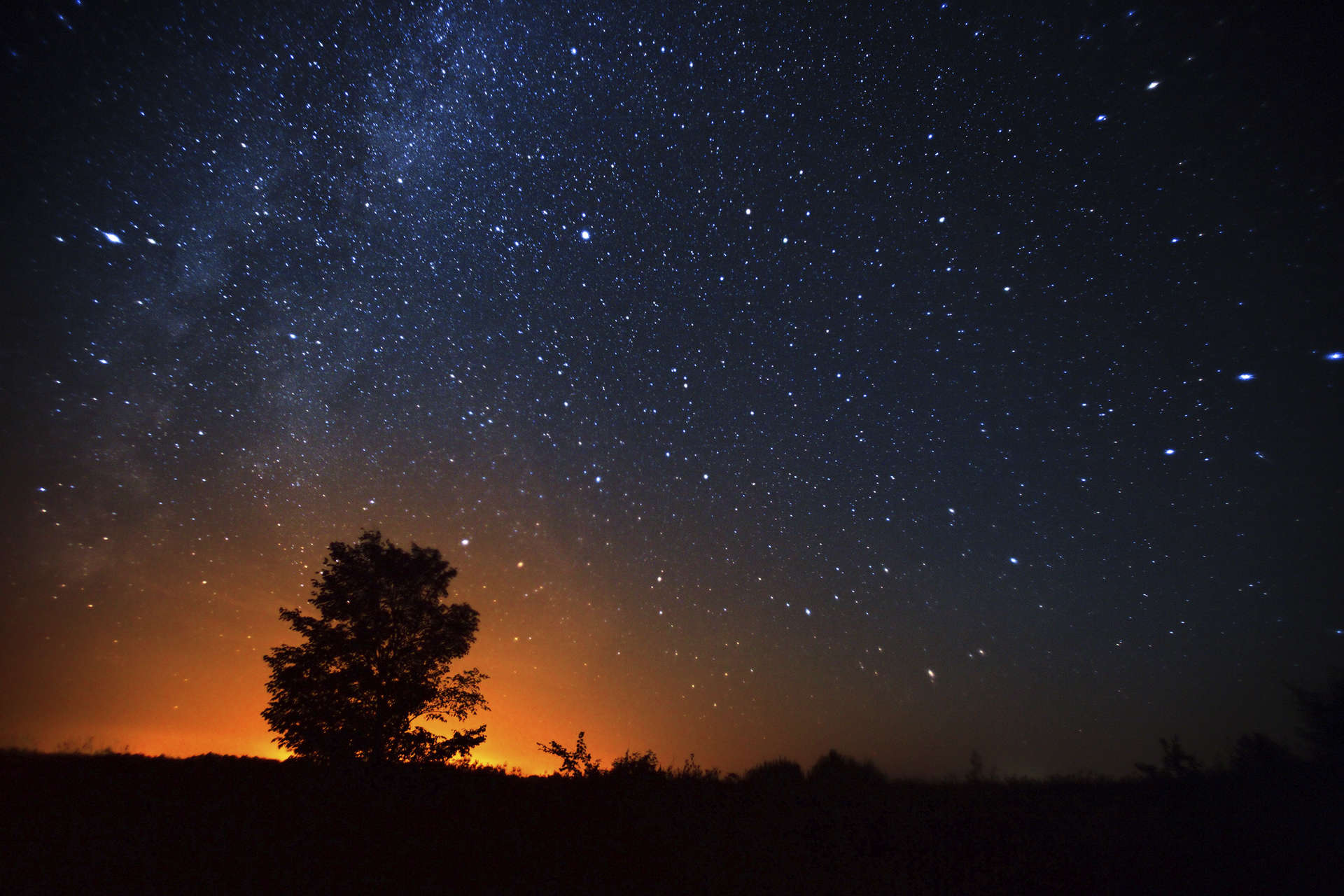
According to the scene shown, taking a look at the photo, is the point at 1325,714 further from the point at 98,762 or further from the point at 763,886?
the point at 98,762

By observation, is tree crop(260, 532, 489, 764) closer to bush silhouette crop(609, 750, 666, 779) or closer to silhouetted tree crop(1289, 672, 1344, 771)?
bush silhouette crop(609, 750, 666, 779)

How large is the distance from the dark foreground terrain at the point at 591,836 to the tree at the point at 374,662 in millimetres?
1780

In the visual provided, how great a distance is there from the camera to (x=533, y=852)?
616 centimetres

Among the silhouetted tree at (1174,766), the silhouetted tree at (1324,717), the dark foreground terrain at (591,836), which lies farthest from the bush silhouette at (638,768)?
the silhouetted tree at (1324,717)

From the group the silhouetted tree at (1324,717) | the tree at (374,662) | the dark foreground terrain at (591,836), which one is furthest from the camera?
the silhouetted tree at (1324,717)

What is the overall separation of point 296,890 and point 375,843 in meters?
1.24

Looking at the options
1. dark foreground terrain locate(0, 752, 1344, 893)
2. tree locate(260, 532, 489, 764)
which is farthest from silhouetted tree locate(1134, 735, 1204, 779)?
tree locate(260, 532, 489, 764)

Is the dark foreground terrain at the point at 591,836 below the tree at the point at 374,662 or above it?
below

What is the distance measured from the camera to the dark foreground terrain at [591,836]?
5453 millimetres

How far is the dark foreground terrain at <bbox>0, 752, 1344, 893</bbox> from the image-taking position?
5.45 metres

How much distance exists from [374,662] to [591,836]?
8.65 meters

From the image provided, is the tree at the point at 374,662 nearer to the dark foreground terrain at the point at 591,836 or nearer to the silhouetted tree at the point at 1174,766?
the dark foreground terrain at the point at 591,836

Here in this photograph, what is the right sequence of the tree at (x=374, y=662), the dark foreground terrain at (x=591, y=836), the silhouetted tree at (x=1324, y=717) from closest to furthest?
1. the dark foreground terrain at (x=591, y=836)
2. the tree at (x=374, y=662)
3. the silhouetted tree at (x=1324, y=717)

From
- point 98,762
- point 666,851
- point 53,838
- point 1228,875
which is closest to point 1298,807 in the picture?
point 1228,875
